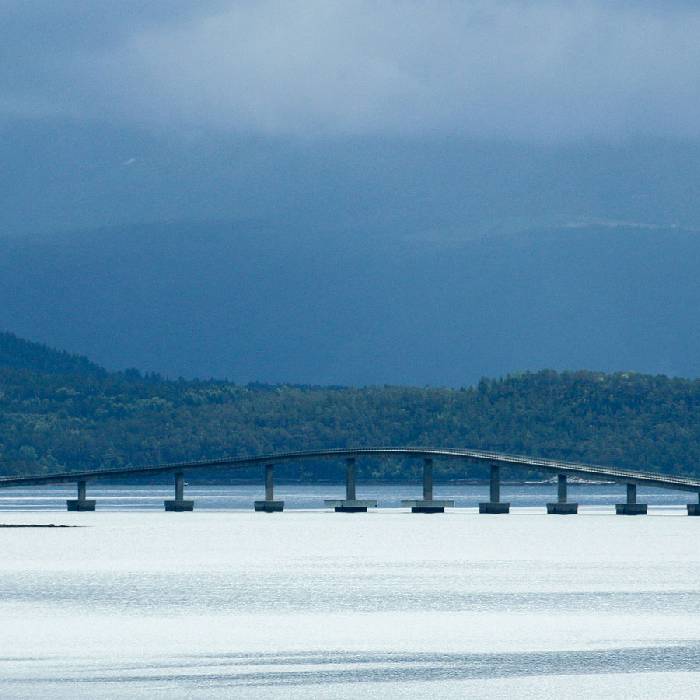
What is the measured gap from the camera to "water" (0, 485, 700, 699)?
65.4 m

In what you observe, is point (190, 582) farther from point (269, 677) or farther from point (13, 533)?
point (13, 533)

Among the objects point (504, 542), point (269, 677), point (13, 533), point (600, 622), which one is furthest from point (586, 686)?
point (13, 533)

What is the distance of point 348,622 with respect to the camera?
3401 inches

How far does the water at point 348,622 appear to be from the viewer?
6544cm

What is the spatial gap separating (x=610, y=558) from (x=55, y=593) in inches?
1908

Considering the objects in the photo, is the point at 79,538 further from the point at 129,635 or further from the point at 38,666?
the point at 38,666

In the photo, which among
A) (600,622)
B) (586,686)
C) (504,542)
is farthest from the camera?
(504,542)

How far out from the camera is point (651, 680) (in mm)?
65938

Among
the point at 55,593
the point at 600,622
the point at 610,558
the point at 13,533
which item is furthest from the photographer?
the point at 13,533

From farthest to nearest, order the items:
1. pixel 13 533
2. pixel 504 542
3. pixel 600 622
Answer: pixel 13 533 → pixel 504 542 → pixel 600 622

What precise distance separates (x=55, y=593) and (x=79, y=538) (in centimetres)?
7185

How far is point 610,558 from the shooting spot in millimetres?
141125

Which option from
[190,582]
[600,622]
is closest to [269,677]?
[600,622]

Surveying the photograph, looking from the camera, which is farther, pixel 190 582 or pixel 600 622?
pixel 190 582
